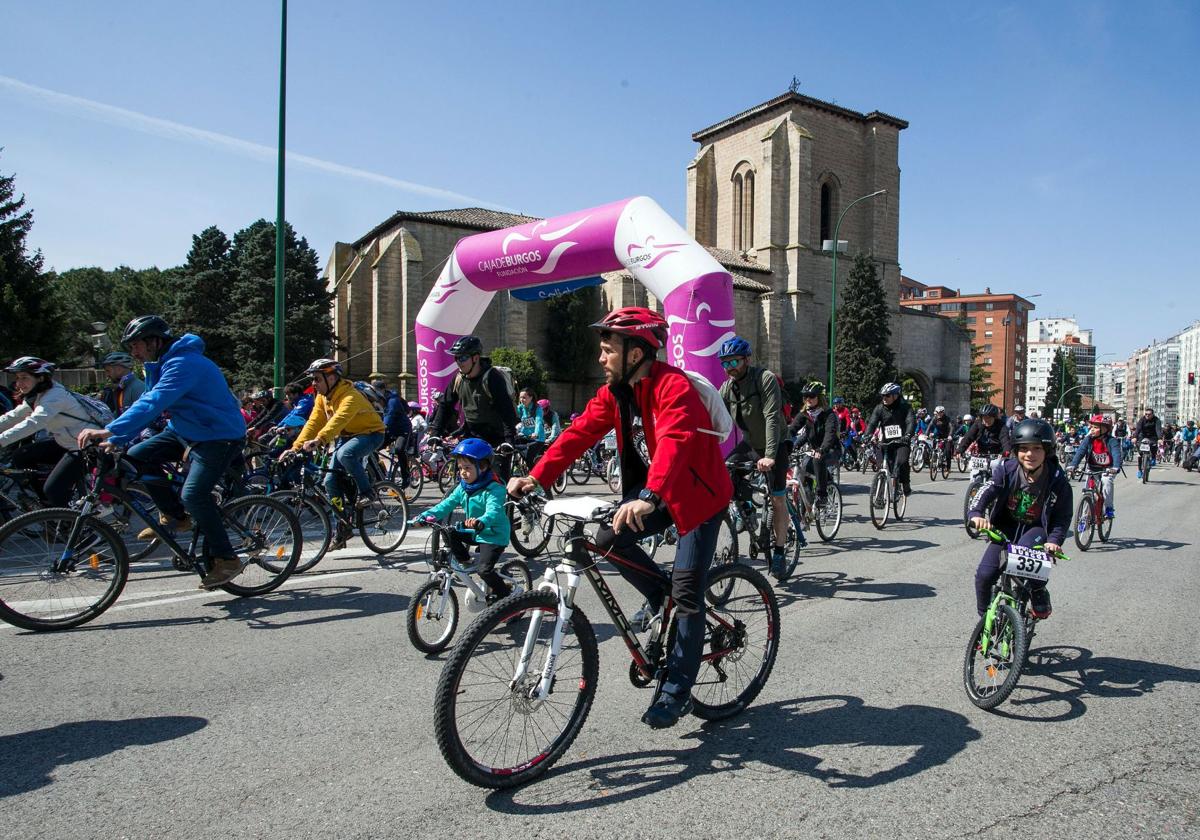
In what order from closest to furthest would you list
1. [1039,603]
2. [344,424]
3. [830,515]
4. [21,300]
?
1. [1039,603]
2. [344,424]
3. [830,515]
4. [21,300]

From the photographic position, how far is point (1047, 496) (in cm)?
411

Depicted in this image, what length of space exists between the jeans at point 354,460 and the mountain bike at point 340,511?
56mm

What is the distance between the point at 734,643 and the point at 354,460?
4567 mm

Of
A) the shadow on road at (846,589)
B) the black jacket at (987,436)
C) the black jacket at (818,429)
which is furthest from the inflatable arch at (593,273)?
the shadow on road at (846,589)

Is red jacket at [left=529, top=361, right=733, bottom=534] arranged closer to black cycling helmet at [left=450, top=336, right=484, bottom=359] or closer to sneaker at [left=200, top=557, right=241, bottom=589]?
sneaker at [left=200, top=557, right=241, bottom=589]

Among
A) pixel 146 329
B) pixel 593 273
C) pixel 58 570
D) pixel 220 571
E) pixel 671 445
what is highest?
pixel 593 273

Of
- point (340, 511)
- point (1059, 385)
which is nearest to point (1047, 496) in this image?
point (340, 511)

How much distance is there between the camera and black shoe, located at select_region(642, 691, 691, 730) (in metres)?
3.03

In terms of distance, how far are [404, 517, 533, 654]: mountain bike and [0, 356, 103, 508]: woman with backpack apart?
3380mm

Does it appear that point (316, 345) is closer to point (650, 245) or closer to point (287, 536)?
point (650, 245)

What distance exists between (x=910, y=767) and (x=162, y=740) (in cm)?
308

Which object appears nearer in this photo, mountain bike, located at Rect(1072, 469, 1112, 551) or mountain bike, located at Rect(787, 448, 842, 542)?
mountain bike, located at Rect(787, 448, 842, 542)

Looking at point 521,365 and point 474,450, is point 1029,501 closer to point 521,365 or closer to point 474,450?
point 474,450

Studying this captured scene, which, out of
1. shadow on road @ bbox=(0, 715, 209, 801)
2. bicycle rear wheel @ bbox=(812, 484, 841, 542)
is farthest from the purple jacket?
bicycle rear wheel @ bbox=(812, 484, 841, 542)
